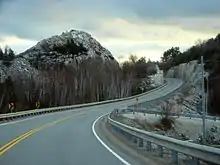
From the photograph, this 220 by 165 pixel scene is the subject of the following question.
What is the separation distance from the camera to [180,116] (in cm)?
6575

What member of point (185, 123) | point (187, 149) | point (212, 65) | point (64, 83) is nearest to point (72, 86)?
point (64, 83)

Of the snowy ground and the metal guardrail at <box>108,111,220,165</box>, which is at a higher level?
the metal guardrail at <box>108,111,220,165</box>

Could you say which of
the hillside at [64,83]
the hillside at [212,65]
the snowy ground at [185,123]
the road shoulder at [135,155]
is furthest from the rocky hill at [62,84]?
the road shoulder at [135,155]

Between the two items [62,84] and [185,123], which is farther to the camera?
[62,84]

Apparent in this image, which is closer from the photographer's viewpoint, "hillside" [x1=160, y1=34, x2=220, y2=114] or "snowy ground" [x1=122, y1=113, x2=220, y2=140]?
"snowy ground" [x1=122, y1=113, x2=220, y2=140]

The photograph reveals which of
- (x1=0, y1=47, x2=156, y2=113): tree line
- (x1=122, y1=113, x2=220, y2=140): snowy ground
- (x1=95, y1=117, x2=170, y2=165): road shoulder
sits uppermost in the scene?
(x1=0, y1=47, x2=156, y2=113): tree line

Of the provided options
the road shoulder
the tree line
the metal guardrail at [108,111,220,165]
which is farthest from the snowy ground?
the tree line

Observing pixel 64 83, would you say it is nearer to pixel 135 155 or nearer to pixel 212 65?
pixel 212 65

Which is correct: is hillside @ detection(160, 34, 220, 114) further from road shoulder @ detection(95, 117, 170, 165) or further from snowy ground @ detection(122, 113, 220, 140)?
road shoulder @ detection(95, 117, 170, 165)

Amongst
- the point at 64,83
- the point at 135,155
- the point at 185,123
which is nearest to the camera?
the point at 135,155

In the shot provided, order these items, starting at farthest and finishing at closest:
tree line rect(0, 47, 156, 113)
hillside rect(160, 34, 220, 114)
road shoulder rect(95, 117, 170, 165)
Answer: tree line rect(0, 47, 156, 113) → hillside rect(160, 34, 220, 114) → road shoulder rect(95, 117, 170, 165)

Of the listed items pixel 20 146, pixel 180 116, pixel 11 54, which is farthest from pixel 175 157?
pixel 11 54

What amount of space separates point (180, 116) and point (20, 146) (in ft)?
157

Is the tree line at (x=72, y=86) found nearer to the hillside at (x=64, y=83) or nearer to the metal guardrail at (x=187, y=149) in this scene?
the hillside at (x=64, y=83)
